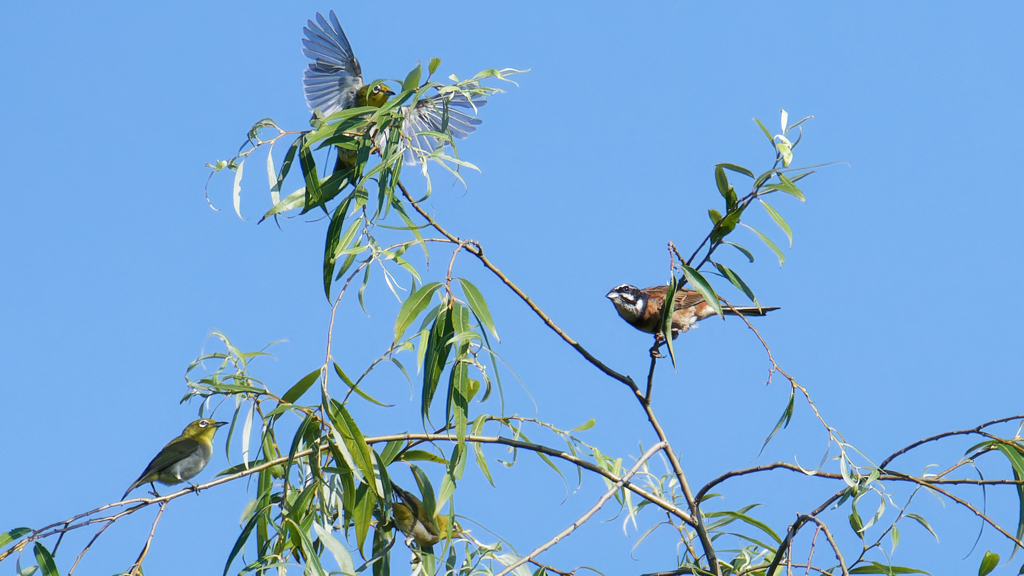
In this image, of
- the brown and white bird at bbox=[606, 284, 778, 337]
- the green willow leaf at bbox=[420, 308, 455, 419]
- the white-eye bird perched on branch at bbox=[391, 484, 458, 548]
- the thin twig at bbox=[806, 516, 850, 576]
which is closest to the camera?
the thin twig at bbox=[806, 516, 850, 576]

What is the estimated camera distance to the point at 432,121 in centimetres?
366

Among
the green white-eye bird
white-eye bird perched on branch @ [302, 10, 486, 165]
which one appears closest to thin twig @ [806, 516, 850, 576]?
the green white-eye bird

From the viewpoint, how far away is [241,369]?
2932 millimetres

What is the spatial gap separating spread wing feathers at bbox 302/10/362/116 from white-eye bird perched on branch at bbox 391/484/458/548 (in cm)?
302

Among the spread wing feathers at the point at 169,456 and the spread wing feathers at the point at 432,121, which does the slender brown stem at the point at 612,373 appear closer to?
the spread wing feathers at the point at 432,121

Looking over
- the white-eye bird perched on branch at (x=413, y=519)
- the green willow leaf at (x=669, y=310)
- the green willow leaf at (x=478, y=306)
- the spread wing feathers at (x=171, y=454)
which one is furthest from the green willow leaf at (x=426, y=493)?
the spread wing feathers at (x=171, y=454)

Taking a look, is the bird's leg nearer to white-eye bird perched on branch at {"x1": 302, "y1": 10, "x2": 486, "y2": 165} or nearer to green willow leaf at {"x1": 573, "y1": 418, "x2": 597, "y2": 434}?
green willow leaf at {"x1": 573, "y1": 418, "x2": 597, "y2": 434}

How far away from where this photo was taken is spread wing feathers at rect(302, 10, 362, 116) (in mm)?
5207

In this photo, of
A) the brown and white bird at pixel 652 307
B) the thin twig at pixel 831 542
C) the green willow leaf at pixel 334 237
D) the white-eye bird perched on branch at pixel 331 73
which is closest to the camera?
the thin twig at pixel 831 542

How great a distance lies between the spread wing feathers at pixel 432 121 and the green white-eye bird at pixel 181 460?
161 centimetres

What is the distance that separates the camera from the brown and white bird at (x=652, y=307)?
383 cm

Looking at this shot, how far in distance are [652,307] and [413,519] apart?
145 cm

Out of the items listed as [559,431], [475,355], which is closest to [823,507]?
[559,431]

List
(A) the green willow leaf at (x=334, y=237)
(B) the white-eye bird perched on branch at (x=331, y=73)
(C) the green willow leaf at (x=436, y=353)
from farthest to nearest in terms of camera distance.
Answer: (B) the white-eye bird perched on branch at (x=331, y=73) → (A) the green willow leaf at (x=334, y=237) → (C) the green willow leaf at (x=436, y=353)
